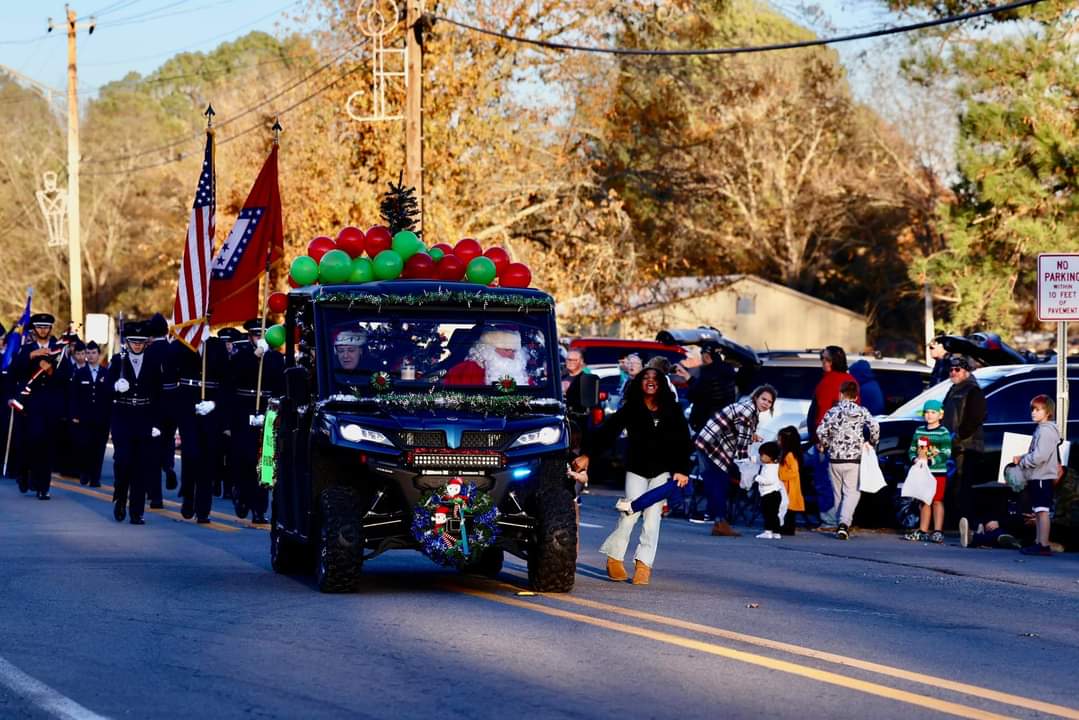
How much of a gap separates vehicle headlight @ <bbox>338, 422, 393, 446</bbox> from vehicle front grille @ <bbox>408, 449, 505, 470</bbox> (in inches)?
7.9

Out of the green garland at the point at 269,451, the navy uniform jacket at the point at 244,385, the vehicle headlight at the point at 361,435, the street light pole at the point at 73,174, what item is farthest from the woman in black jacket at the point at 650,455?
the street light pole at the point at 73,174

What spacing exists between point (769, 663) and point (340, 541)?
3.60 m

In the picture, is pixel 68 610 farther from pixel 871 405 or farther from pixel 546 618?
pixel 871 405

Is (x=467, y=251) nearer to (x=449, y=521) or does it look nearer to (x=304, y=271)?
(x=304, y=271)

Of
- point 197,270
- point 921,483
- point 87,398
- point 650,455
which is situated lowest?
point 921,483

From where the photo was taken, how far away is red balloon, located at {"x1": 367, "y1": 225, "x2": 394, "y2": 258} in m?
14.4

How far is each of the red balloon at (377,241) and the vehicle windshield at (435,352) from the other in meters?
1.34

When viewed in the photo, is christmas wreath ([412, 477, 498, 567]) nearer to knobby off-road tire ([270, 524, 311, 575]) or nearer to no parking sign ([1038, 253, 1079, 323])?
knobby off-road tire ([270, 524, 311, 575])

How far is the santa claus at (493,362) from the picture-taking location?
518 inches

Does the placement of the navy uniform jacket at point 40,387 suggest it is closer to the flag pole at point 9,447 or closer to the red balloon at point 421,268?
the flag pole at point 9,447

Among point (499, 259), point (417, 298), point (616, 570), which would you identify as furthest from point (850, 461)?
point (417, 298)

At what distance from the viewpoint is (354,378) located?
1302cm

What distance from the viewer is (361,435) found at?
492 inches

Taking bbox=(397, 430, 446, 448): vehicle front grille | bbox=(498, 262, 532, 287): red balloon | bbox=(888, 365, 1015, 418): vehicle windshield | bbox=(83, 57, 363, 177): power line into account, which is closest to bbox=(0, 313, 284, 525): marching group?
bbox=(498, 262, 532, 287): red balloon
